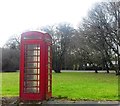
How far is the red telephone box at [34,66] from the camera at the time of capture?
1027cm

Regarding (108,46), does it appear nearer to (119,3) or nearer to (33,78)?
(119,3)

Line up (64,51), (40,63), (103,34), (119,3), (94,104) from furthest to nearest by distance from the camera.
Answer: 1. (64,51)
2. (103,34)
3. (119,3)
4. (40,63)
5. (94,104)

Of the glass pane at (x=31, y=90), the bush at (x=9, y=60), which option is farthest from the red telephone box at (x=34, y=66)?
the bush at (x=9, y=60)

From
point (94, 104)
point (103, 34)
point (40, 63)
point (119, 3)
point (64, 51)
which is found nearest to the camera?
point (94, 104)

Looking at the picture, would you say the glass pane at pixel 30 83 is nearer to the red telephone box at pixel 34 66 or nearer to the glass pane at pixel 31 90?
the red telephone box at pixel 34 66

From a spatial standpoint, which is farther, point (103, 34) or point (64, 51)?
point (64, 51)

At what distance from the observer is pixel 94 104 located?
953 cm

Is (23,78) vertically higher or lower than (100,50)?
lower

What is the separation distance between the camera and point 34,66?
34.1 feet

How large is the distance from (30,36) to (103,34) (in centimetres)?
3060

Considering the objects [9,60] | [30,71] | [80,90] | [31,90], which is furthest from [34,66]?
[9,60]

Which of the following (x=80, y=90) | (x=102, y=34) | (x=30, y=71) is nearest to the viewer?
(x=30, y=71)

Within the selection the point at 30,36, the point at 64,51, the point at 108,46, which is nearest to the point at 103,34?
the point at 108,46

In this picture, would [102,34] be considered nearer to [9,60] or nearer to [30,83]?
[9,60]
